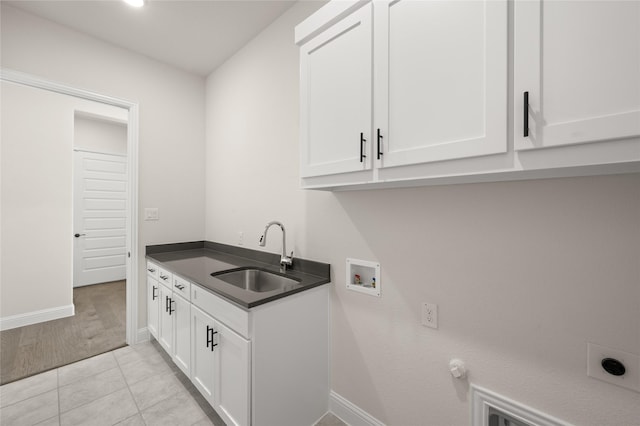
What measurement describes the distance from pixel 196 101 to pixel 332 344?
2772 mm

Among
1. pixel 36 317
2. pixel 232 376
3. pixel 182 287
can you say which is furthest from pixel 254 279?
pixel 36 317

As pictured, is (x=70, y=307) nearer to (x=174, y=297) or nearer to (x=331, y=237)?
(x=174, y=297)

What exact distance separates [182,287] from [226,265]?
0.35 metres

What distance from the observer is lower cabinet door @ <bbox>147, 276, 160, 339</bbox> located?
7.64ft

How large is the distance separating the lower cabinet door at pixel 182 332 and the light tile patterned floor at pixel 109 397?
0.19 m

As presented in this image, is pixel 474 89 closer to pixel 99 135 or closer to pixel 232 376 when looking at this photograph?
pixel 232 376

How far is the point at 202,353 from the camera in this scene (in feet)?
5.50

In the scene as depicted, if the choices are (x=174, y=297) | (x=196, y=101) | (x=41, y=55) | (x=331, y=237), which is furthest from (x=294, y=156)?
(x=41, y=55)

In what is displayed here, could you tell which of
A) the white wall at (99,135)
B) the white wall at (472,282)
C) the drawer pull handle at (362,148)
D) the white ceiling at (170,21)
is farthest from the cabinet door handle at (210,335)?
the white wall at (99,135)

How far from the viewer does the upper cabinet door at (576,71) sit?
25.0 inches

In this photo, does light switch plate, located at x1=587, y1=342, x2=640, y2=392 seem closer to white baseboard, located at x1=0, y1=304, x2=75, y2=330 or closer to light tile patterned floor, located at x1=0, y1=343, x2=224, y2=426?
light tile patterned floor, located at x1=0, y1=343, x2=224, y2=426

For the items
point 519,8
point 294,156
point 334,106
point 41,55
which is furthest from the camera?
point 41,55

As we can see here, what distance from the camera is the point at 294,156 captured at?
6.39ft

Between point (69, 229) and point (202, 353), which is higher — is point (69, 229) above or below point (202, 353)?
above
